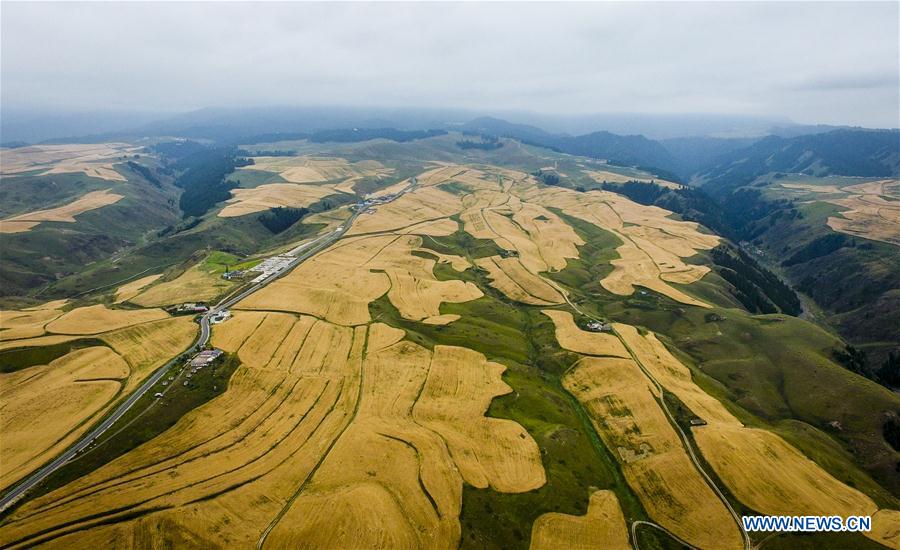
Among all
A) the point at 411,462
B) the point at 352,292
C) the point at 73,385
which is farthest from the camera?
the point at 352,292

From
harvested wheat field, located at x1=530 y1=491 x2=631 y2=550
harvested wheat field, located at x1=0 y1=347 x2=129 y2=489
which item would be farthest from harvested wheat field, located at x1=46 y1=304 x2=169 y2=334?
harvested wheat field, located at x1=530 y1=491 x2=631 y2=550

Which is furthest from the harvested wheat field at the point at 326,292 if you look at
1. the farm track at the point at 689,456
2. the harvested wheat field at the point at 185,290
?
the farm track at the point at 689,456

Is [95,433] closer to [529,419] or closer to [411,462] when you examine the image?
[411,462]

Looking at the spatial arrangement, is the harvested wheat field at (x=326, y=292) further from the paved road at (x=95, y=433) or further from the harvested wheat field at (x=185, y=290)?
the paved road at (x=95, y=433)

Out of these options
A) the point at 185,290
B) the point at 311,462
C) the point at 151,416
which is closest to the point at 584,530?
the point at 311,462

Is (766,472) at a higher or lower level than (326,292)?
lower

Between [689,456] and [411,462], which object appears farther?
[689,456]

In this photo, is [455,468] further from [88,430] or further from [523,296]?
[523,296]

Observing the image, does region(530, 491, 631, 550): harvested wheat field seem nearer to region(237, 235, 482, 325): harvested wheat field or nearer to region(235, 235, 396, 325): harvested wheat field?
region(237, 235, 482, 325): harvested wheat field
